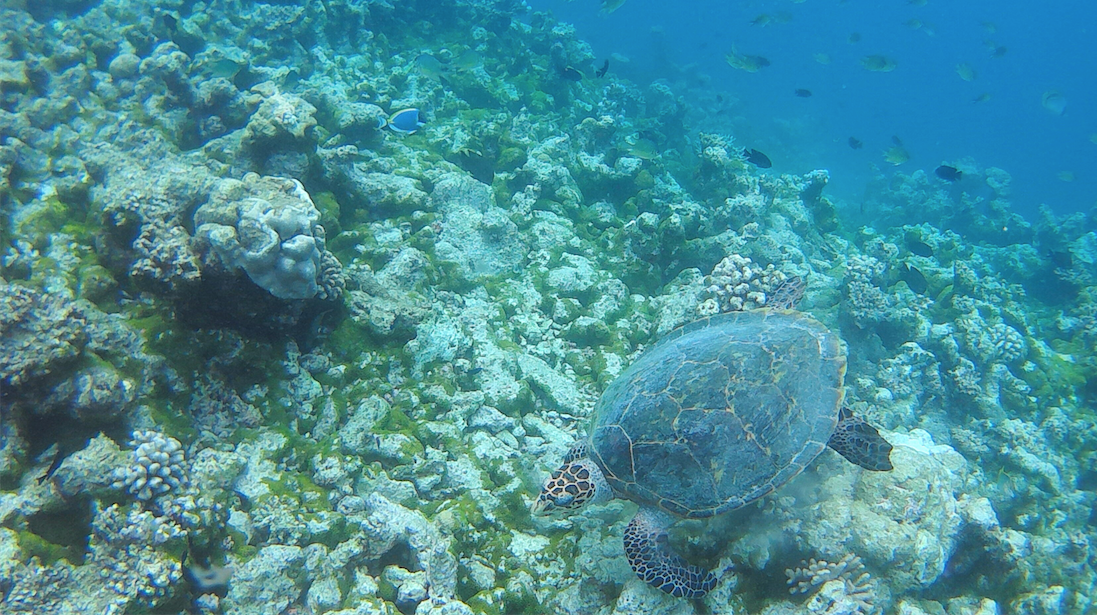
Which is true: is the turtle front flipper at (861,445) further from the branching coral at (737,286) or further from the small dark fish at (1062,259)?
the small dark fish at (1062,259)

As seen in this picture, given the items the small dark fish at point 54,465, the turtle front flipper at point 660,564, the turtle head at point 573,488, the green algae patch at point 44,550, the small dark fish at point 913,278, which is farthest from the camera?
the small dark fish at point 913,278

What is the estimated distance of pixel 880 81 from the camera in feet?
214

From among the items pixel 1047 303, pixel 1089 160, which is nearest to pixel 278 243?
pixel 1047 303


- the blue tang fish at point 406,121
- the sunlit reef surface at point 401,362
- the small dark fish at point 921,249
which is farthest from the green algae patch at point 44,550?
the small dark fish at point 921,249

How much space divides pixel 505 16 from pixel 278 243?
41.9 feet

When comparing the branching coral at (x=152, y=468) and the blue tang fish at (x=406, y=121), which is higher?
the blue tang fish at (x=406, y=121)

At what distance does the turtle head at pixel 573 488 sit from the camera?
3449 mm

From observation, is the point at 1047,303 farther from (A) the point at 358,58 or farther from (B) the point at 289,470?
(A) the point at 358,58

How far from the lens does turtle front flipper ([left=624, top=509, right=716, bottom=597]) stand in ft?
10.1

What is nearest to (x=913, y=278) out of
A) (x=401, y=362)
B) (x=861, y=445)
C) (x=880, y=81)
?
(x=861, y=445)

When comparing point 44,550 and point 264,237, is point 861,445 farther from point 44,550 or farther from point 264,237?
point 44,550

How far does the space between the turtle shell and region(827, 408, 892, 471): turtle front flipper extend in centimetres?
18

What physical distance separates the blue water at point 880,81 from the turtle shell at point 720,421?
59.6 feet

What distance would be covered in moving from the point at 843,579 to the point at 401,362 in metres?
3.85
